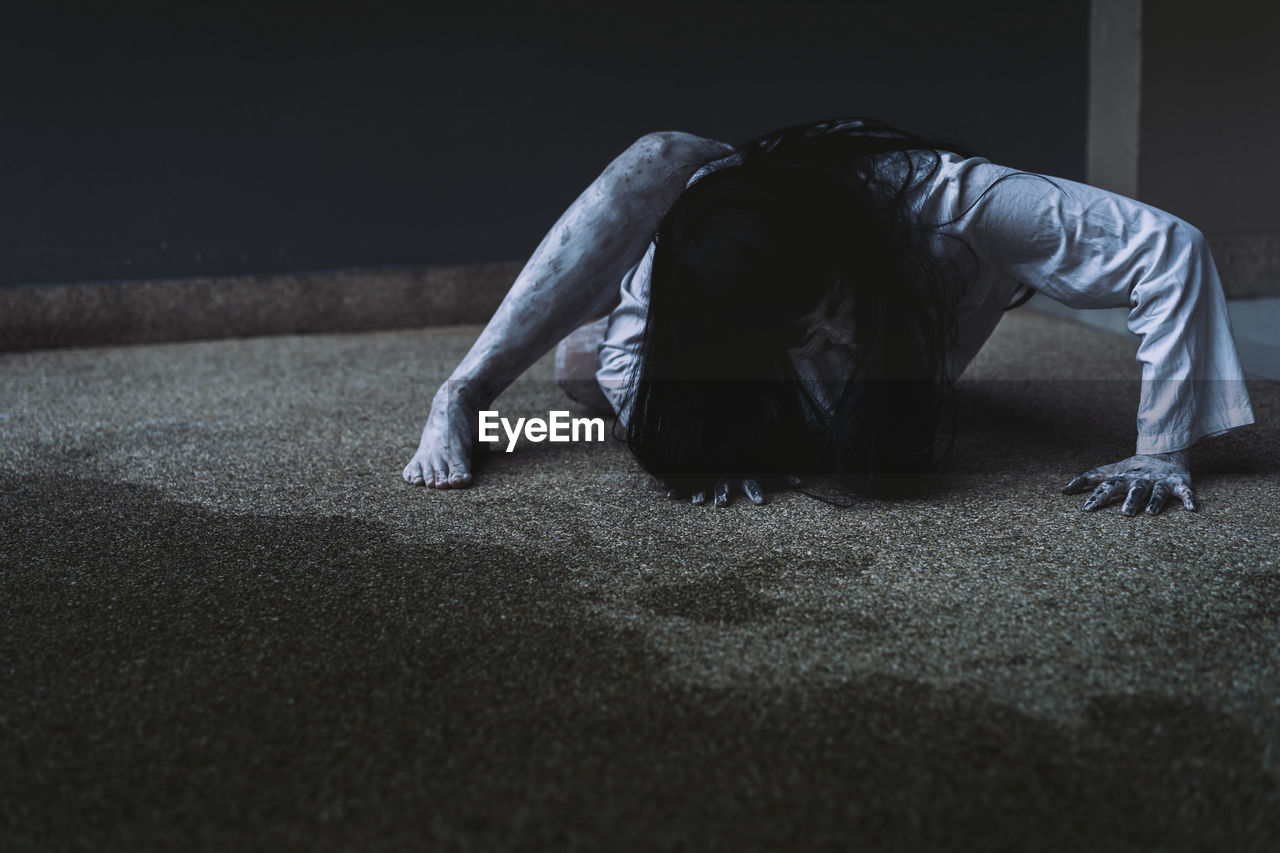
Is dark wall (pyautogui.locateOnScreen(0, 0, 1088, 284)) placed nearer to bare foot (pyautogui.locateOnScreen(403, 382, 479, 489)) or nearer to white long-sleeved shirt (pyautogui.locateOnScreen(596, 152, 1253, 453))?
bare foot (pyautogui.locateOnScreen(403, 382, 479, 489))

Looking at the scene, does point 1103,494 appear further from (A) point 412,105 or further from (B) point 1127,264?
(A) point 412,105

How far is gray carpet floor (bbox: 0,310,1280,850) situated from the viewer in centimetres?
69

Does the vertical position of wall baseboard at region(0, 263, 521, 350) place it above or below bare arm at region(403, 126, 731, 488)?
below

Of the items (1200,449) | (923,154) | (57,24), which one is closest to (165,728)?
(923,154)

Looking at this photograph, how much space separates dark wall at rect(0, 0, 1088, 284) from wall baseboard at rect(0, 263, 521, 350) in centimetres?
6

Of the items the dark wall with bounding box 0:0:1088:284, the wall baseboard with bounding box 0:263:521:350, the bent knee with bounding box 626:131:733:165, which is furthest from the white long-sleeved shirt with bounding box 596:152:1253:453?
the wall baseboard with bounding box 0:263:521:350

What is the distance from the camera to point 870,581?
1.04 m

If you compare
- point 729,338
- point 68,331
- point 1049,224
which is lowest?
point 68,331

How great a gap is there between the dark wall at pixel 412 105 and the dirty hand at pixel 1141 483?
175 cm

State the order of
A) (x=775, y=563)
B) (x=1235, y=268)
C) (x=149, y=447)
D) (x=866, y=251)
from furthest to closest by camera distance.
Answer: (x=1235, y=268) < (x=149, y=447) < (x=866, y=251) < (x=775, y=563)

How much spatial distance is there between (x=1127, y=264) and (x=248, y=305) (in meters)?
2.16

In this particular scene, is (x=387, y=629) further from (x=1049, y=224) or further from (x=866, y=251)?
(x=1049, y=224)

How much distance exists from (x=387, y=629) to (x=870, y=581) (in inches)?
18.3

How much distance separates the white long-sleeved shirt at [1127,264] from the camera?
121 cm
